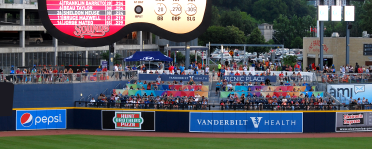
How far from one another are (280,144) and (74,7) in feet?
46.9

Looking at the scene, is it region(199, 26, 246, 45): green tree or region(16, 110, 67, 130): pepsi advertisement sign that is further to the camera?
region(199, 26, 246, 45): green tree

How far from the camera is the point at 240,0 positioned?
357 ft

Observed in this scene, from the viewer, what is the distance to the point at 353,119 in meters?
26.0

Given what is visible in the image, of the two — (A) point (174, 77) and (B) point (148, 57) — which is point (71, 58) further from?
(A) point (174, 77)

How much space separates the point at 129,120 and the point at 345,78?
14.0 meters

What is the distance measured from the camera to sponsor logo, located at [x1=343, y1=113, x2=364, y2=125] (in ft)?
84.9

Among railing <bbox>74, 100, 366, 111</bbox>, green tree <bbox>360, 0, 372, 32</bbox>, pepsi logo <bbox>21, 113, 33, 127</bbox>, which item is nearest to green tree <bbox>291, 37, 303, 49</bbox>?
green tree <bbox>360, 0, 372, 32</bbox>

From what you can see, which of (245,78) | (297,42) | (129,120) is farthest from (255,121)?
A: (297,42)

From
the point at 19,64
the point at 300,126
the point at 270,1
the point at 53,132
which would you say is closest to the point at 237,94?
the point at 300,126

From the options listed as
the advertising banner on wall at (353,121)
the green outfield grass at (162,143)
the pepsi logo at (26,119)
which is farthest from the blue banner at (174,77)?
the advertising banner on wall at (353,121)

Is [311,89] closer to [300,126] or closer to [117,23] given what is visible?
[300,126]

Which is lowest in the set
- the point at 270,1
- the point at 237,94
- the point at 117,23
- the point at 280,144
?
the point at 280,144

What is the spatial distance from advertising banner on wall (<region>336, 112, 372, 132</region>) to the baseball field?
1.36 ft

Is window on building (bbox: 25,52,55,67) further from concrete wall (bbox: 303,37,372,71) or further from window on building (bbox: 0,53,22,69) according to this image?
concrete wall (bbox: 303,37,372,71)
